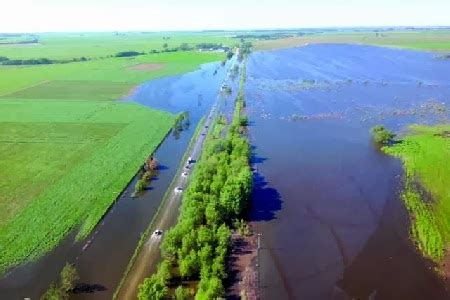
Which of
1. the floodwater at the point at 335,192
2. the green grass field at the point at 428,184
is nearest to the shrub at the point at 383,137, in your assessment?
the floodwater at the point at 335,192

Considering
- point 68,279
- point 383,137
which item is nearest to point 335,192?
point 383,137

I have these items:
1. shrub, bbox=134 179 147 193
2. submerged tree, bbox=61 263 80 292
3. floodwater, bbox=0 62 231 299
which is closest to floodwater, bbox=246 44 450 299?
floodwater, bbox=0 62 231 299

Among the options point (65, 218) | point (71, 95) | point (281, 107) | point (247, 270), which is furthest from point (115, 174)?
point (71, 95)

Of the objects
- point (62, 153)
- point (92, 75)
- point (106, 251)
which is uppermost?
point (92, 75)

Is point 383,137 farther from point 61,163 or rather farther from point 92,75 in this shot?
point 92,75

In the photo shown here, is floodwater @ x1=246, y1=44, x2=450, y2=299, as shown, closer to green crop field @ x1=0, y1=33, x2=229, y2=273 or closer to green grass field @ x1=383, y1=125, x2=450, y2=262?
green grass field @ x1=383, y1=125, x2=450, y2=262

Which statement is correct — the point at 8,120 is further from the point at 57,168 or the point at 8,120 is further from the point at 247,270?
the point at 247,270

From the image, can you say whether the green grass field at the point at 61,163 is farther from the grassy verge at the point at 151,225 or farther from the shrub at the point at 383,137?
the shrub at the point at 383,137
